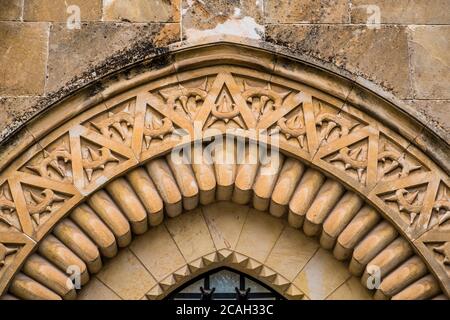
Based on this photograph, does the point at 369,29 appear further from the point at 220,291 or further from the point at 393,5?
the point at 220,291

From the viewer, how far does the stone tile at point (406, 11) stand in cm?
800

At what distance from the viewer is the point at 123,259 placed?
314 inches

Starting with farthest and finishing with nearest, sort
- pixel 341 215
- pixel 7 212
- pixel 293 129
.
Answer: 1. pixel 293 129
2. pixel 341 215
3. pixel 7 212

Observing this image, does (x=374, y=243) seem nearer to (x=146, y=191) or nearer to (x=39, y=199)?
(x=146, y=191)

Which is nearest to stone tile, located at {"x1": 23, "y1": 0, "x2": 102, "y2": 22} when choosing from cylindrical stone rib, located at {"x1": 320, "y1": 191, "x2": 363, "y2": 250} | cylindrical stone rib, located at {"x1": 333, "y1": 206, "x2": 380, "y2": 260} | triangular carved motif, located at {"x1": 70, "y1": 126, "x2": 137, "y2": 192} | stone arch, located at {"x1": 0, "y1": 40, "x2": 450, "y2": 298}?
stone arch, located at {"x1": 0, "y1": 40, "x2": 450, "y2": 298}

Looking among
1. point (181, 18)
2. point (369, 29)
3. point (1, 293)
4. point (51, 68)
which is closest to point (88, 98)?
point (51, 68)

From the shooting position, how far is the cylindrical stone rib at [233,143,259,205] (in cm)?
779

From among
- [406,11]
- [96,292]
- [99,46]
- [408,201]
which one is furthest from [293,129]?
[96,292]

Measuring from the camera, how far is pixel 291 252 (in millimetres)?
8023

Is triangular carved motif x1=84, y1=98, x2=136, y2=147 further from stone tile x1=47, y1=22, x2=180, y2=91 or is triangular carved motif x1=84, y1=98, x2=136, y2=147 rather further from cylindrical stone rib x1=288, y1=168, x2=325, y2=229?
cylindrical stone rib x1=288, y1=168, x2=325, y2=229

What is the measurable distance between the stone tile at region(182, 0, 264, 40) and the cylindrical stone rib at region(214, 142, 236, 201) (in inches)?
30.0

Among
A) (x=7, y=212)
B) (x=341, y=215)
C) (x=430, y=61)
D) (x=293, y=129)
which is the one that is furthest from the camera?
(x=430, y=61)

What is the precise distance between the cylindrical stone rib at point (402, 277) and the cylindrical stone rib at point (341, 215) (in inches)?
17.3

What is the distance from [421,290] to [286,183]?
1108 millimetres
